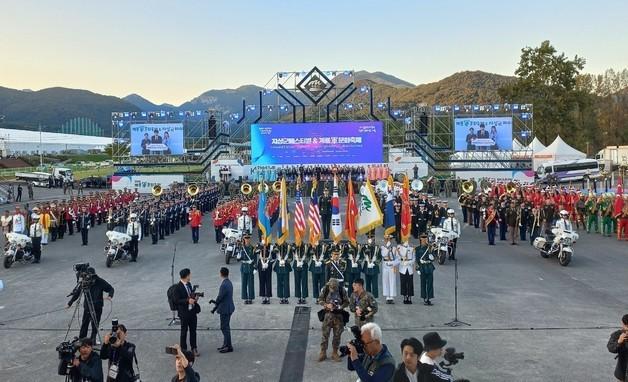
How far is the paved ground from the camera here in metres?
8.04

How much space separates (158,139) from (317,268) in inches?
1202

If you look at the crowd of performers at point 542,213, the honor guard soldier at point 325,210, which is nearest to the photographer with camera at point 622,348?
the crowd of performers at point 542,213

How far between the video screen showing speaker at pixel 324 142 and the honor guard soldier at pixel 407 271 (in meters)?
25.4

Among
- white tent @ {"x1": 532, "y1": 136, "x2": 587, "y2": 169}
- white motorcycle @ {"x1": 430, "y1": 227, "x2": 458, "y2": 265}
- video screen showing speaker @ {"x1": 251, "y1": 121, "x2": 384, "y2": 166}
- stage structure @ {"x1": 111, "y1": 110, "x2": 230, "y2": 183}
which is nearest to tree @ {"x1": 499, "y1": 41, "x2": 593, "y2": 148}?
white tent @ {"x1": 532, "y1": 136, "x2": 587, "y2": 169}

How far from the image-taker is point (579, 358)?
828 cm

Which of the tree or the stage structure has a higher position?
the tree

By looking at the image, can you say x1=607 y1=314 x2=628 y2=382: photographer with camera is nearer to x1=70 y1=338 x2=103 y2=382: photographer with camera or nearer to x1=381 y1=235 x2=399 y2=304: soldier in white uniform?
x1=70 y1=338 x2=103 y2=382: photographer with camera

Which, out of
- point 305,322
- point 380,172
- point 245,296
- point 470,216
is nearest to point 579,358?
point 305,322

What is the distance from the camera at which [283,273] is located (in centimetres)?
1166

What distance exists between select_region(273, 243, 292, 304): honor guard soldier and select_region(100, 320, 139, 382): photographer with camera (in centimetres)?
567

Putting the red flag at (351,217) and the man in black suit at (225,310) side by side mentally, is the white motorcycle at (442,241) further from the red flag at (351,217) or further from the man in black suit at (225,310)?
the man in black suit at (225,310)

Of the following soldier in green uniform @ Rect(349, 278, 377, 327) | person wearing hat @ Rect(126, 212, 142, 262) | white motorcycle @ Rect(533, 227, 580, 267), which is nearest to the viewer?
soldier in green uniform @ Rect(349, 278, 377, 327)

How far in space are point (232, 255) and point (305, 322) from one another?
248 inches

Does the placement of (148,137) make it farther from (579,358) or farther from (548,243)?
(579,358)
